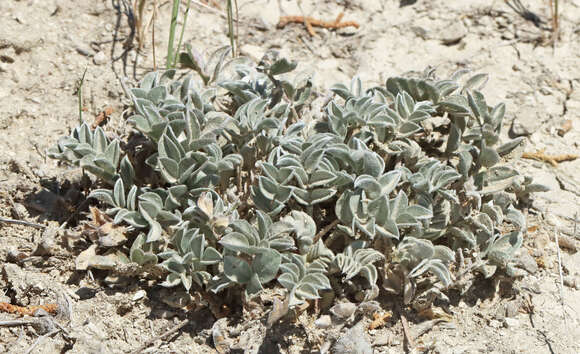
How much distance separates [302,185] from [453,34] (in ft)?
7.09

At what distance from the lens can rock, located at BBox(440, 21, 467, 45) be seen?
4598 mm

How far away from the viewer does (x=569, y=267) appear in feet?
11.4

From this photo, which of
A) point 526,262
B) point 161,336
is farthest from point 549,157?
point 161,336

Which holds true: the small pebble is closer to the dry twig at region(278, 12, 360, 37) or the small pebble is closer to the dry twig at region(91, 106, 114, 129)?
the dry twig at region(278, 12, 360, 37)

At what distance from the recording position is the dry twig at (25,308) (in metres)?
3.07

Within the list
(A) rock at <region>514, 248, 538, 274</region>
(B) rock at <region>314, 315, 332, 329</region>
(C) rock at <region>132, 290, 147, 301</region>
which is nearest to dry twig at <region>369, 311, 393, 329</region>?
(B) rock at <region>314, 315, 332, 329</region>

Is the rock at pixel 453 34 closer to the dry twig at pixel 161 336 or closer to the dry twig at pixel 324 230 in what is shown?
the dry twig at pixel 324 230

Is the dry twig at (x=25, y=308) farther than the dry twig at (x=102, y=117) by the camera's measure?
No

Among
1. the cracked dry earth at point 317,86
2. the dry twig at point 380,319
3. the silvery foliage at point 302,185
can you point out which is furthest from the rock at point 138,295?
the dry twig at point 380,319

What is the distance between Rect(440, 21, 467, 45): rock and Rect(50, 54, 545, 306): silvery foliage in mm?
1110

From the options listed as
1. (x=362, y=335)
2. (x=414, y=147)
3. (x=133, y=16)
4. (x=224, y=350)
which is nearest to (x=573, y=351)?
(x=362, y=335)

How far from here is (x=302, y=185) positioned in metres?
3.12

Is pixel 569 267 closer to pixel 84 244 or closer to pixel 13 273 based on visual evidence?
pixel 84 244

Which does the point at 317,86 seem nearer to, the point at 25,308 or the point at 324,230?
the point at 324,230
